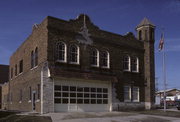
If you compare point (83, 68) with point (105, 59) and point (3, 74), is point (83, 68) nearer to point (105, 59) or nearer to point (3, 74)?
point (105, 59)

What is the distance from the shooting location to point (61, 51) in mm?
29234

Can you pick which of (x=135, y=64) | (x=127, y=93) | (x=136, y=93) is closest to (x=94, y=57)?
(x=127, y=93)

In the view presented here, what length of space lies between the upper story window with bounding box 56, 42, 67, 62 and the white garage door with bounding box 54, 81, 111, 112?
2.28 m

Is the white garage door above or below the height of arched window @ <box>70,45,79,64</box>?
below

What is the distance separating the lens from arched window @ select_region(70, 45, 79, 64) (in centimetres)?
2997

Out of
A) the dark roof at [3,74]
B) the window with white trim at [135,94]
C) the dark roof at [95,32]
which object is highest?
the dark roof at [95,32]

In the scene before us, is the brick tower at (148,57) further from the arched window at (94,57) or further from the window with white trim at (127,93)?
the arched window at (94,57)

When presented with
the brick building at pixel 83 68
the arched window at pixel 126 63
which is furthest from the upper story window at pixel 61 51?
the arched window at pixel 126 63

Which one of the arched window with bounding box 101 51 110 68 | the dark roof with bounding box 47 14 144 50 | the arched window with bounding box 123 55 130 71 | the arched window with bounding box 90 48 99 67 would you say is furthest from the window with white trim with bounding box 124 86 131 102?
the arched window with bounding box 90 48 99 67

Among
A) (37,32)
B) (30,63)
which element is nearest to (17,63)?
(30,63)

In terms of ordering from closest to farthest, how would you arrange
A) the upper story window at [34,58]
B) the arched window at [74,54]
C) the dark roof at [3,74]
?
the arched window at [74,54], the upper story window at [34,58], the dark roof at [3,74]

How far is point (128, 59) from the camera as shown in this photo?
35.4 m

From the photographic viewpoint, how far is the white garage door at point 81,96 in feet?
93.4

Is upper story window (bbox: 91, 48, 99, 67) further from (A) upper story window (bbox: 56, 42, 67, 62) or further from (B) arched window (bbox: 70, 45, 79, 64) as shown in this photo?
(A) upper story window (bbox: 56, 42, 67, 62)
